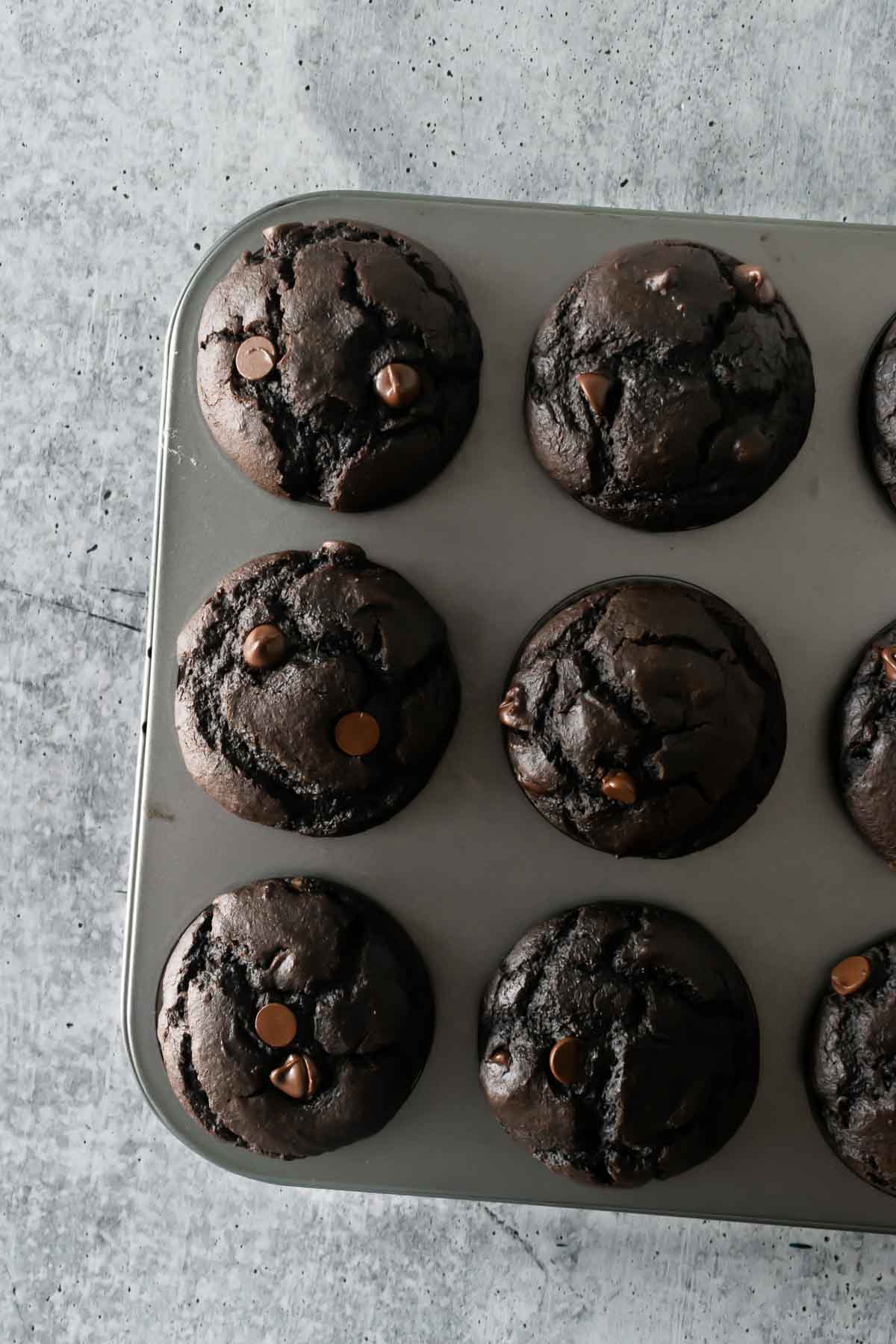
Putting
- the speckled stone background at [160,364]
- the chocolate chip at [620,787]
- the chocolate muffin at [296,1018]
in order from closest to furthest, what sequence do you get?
the chocolate chip at [620,787]
the chocolate muffin at [296,1018]
the speckled stone background at [160,364]

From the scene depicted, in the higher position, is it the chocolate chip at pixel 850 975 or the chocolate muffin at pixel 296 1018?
the chocolate chip at pixel 850 975

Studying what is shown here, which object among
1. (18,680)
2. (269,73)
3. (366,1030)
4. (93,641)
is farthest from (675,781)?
(269,73)

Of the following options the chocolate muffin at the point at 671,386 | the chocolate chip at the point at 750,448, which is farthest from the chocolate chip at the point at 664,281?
the chocolate chip at the point at 750,448

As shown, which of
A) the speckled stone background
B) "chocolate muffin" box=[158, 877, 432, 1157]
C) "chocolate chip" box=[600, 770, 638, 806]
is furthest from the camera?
the speckled stone background

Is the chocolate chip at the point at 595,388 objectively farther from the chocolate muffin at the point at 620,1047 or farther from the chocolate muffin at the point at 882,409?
the chocolate muffin at the point at 620,1047

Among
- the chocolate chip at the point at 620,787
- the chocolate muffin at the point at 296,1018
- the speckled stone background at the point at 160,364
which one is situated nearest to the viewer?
the chocolate chip at the point at 620,787

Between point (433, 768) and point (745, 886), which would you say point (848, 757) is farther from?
point (433, 768)

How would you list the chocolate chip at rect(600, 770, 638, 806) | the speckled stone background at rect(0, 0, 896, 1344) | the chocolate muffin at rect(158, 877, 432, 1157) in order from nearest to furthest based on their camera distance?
the chocolate chip at rect(600, 770, 638, 806), the chocolate muffin at rect(158, 877, 432, 1157), the speckled stone background at rect(0, 0, 896, 1344)

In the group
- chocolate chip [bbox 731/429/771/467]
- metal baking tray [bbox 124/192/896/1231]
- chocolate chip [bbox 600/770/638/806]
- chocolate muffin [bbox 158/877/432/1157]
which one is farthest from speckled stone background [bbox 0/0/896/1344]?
chocolate chip [bbox 600/770/638/806]

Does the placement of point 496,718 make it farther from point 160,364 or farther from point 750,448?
point 160,364

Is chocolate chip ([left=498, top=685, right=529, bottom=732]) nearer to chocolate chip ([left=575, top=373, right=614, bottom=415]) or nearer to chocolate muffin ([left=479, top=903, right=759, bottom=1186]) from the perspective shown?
chocolate muffin ([left=479, top=903, right=759, bottom=1186])
